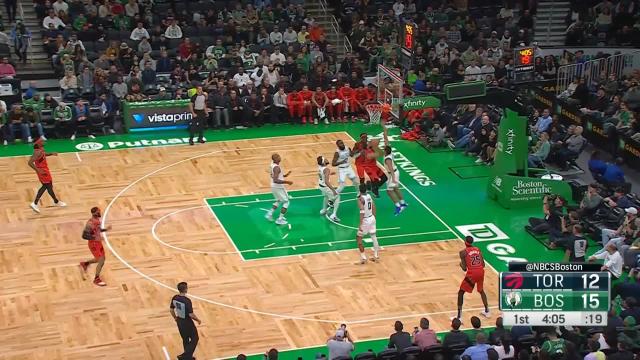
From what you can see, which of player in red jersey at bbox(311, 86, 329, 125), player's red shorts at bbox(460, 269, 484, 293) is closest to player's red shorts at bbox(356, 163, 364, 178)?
player's red shorts at bbox(460, 269, 484, 293)

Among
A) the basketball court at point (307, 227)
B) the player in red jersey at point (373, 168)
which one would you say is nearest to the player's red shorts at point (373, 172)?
the player in red jersey at point (373, 168)

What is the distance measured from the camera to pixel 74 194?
2545 centimetres

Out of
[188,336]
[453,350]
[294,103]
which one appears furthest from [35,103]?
[453,350]

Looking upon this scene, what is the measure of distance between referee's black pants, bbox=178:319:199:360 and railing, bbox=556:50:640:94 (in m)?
19.1

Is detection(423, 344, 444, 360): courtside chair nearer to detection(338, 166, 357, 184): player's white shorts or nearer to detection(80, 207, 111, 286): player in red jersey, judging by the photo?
detection(80, 207, 111, 286): player in red jersey

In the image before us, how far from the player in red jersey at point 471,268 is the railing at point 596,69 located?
1520cm

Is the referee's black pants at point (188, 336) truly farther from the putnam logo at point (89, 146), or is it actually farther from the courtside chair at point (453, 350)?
the putnam logo at point (89, 146)

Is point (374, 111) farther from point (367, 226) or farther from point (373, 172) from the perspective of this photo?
point (367, 226)

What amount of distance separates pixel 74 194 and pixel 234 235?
4833 mm

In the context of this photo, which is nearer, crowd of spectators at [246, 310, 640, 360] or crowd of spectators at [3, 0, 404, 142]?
crowd of spectators at [246, 310, 640, 360]

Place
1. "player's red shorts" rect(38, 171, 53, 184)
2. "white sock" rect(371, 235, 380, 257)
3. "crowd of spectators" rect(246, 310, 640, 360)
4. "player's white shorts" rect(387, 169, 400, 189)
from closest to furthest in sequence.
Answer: "crowd of spectators" rect(246, 310, 640, 360)
"white sock" rect(371, 235, 380, 257)
"player's red shorts" rect(38, 171, 53, 184)
"player's white shorts" rect(387, 169, 400, 189)

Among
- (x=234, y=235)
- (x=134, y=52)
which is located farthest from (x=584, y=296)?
(x=134, y=52)

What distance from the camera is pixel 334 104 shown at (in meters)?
31.9

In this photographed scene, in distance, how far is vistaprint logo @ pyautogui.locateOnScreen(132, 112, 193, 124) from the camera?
30828 mm
